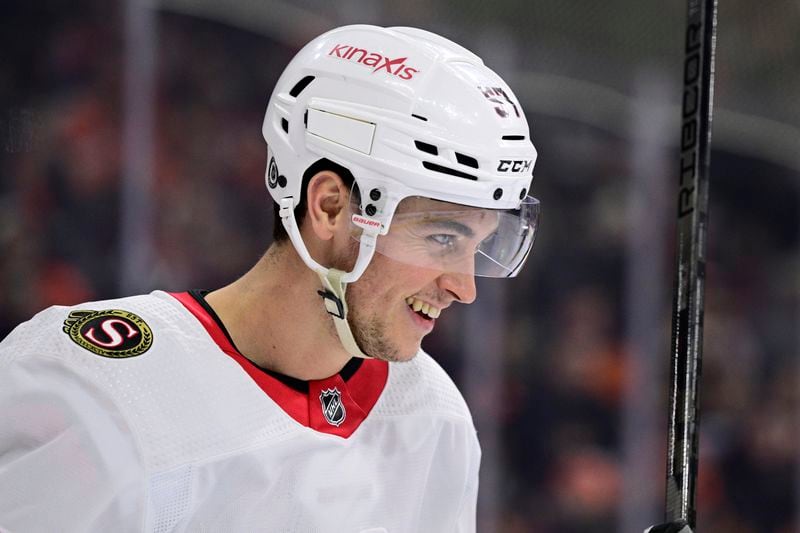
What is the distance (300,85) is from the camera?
1.74m

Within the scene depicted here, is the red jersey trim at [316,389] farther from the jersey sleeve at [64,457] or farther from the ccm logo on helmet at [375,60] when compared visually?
the ccm logo on helmet at [375,60]

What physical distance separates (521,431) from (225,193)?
133 cm

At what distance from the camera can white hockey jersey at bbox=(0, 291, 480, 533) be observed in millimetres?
1463

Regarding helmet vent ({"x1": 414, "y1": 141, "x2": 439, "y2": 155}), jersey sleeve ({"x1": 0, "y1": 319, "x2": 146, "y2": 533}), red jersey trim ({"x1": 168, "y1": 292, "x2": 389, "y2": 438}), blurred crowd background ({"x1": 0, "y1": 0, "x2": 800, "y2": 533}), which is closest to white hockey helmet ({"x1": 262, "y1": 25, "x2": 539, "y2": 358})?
helmet vent ({"x1": 414, "y1": 141, "x2": 439, "y2": 155})

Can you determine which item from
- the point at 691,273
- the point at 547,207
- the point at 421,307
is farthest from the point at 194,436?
the point at 547,207

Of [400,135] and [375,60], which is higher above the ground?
[375,60]

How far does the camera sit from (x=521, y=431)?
377cm

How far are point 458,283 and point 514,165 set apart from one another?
19 centimetres

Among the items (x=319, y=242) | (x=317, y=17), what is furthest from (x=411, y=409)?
(x=317, y=17)

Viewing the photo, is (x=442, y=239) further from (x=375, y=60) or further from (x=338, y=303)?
(x=375, y=60)

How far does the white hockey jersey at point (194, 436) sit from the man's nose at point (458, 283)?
26 cm

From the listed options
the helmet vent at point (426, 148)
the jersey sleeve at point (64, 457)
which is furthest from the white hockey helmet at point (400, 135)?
the jersey sleeve at point (64, 457)

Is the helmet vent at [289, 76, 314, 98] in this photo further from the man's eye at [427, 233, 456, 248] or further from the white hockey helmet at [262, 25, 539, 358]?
the man's eye at [427, 233, 456, 248]

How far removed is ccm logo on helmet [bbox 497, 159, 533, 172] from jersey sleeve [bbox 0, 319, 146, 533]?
642 mm
